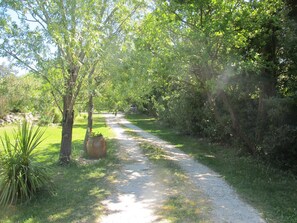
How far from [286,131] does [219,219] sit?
441 centimetres

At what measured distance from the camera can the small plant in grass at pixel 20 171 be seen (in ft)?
18.3

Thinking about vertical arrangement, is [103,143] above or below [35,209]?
above

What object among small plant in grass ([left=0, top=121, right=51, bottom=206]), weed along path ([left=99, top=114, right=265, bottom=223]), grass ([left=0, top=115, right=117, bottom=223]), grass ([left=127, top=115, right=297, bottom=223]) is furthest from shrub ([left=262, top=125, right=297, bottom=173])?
small plant in grass ([left=0, top=121, right=51, bottom=206])

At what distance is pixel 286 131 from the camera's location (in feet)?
26.5

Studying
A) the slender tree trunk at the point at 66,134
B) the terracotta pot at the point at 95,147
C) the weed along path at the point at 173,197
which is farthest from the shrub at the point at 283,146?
the slender tree trunk at the point at 66,134

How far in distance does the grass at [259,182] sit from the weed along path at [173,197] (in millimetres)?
279

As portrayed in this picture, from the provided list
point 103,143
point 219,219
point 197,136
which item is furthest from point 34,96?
point 197,136

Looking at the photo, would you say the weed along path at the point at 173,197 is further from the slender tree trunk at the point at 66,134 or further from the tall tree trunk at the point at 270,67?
the tall tree trunk at the point at 270,67

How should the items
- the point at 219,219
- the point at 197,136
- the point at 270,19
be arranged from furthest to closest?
the point at 197,136 → the point at 270,19 → the point at 219,219

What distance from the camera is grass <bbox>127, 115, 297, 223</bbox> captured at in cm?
533

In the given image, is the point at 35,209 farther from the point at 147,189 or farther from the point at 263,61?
the point at 263,61

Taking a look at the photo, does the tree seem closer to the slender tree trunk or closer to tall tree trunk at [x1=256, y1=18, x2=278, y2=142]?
the slender tree trunk

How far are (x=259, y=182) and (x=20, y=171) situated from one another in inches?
221

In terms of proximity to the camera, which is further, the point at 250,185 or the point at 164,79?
the point at 164,79
